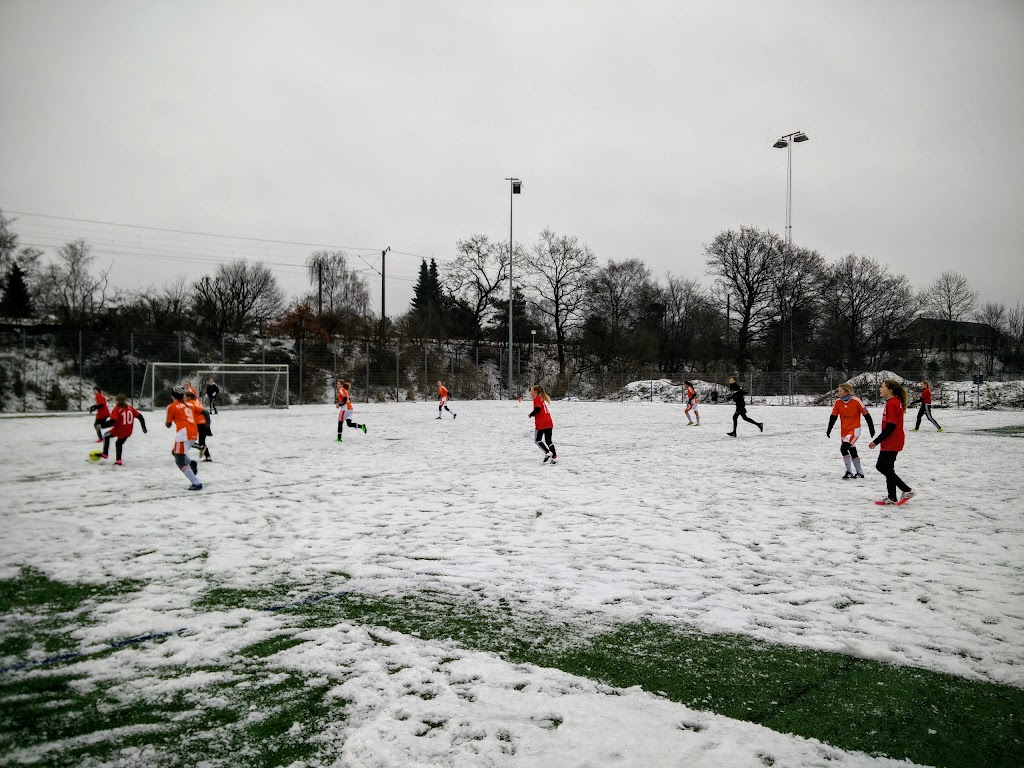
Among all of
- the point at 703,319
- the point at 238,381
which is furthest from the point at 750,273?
the point at 238,381

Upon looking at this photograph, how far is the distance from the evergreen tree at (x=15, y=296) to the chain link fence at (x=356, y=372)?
36.0 feet

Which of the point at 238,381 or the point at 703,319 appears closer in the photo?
the point at 238,381

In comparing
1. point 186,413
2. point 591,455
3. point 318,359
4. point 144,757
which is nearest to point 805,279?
point 318,359

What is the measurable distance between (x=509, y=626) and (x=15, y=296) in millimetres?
49603

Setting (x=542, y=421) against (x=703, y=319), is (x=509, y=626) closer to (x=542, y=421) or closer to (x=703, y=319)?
(x=542, y=421)

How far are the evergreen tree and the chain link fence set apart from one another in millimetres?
10965

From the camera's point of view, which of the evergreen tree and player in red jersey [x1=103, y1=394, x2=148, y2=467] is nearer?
player in red jersey [x1=103, y1=394, x2=148, y2=467]

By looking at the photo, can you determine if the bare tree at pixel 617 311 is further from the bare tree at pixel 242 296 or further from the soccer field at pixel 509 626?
the soccer field at pixel 509 626

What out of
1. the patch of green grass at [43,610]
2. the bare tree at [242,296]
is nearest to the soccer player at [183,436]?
the patch of green grass at [43,610]

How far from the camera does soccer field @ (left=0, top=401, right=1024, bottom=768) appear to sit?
2.90m

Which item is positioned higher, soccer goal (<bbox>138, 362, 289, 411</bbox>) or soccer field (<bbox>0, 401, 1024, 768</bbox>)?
soccer goal (<bbox>138, 362, 289, 411</bbox>)

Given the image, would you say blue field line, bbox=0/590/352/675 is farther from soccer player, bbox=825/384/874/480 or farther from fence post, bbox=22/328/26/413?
fence post, bbox=22/328/26/413

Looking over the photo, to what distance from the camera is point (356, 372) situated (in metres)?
40.5

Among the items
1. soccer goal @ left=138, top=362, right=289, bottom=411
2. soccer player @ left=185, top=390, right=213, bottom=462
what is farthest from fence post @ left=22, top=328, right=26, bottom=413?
soccer player @ left=185, top=390, right=213, bottom=462
